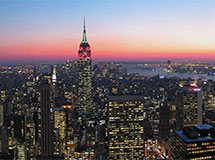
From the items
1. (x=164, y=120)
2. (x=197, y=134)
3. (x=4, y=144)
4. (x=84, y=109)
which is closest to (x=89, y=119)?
(x=84, y=109)

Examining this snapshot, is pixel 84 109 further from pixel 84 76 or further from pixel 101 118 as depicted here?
pixel 84 76

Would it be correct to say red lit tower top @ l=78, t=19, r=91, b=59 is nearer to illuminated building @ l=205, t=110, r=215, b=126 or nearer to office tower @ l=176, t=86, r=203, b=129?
office tower @ l=176, t=86, r=203, b=129

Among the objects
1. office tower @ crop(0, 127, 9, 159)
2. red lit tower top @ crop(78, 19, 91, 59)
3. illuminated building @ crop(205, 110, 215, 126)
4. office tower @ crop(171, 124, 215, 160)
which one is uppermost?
red lit tower top @ crop(78, 19, 91, 59)

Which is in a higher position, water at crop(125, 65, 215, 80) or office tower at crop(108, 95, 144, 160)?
water at crop(125, 65, 215, 80)

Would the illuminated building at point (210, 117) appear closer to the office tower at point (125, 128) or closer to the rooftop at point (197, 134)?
the office tower at point (125, 128)

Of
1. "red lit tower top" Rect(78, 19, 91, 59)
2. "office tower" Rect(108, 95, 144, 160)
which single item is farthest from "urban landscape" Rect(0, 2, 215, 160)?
Result: "red lit tower top" Rect(78, 19, 91, 59)

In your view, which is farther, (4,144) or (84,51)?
(84,51)

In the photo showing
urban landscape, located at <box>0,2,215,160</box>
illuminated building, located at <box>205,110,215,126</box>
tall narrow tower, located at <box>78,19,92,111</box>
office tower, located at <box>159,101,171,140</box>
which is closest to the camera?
urban landscape, located at <box>0,2,215,160</box>
